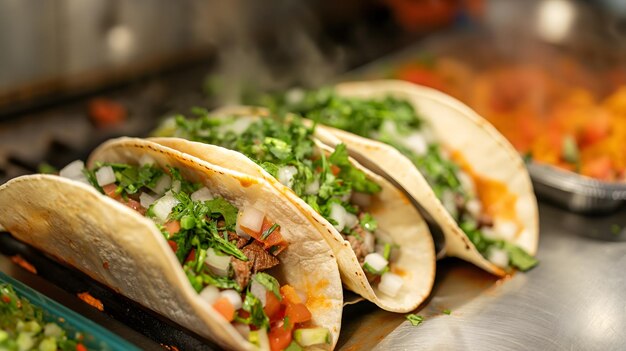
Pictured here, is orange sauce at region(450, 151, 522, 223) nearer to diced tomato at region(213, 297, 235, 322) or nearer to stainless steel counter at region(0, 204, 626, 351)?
stainless steel counter at region(0, 204, 626, 351)

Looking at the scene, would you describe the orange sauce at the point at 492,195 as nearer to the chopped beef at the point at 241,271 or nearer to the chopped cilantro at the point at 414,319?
the chopped cilantro at the point at 414,319

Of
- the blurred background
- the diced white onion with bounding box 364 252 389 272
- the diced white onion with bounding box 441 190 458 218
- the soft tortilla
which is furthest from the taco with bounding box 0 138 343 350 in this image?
the blurred background

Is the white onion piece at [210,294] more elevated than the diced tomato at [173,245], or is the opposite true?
the diced tomato at [173,245]

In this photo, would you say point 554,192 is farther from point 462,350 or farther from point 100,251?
point 100,251

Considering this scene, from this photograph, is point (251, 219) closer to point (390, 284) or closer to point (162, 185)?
point (162, 185)

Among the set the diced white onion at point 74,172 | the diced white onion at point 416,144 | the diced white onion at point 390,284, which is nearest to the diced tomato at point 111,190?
the diced white onion at point 74,172

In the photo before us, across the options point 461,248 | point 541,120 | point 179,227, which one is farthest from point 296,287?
point 541,120
